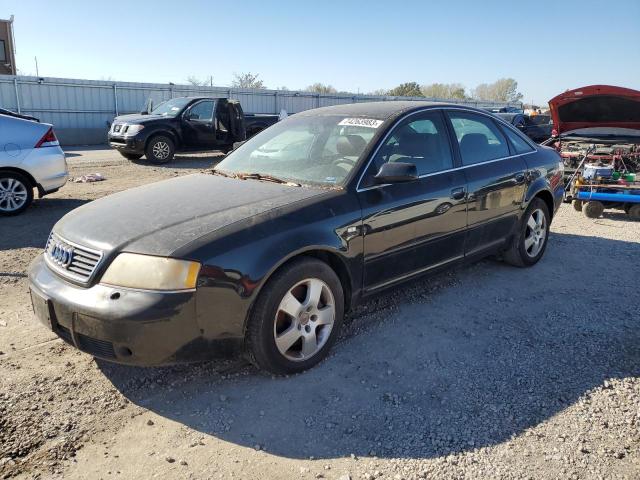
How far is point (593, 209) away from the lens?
788cm

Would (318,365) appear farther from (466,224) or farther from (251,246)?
(466,224)

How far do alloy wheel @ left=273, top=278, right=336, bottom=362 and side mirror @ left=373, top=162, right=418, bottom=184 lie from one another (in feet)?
2.89

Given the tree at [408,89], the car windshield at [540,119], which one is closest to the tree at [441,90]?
the tree at [408,89]

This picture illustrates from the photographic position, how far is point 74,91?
22.0 meters

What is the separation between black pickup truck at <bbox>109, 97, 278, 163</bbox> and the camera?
13547 mm

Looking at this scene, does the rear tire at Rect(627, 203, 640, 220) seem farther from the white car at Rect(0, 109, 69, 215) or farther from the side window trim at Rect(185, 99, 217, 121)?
the side window trim at Rect(185, 99, 217, 121)

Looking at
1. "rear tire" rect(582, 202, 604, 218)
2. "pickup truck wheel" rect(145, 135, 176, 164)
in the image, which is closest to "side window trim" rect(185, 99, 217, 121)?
"pickup truck wheel" rect(145, 135, 176, 164)

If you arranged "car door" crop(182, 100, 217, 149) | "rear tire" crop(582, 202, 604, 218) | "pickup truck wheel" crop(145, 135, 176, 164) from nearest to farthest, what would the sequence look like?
"rear tire" crop(582, 202, 604, 218) → "pickup truck wheel" crop(145, 135, 176, 164) → "car door" crop(182, 100, 217, 149)

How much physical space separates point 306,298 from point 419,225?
1215 mm

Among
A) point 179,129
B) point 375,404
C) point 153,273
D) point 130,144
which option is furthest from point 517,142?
point 179,129

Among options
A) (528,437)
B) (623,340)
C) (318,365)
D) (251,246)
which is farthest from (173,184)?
(623,340)

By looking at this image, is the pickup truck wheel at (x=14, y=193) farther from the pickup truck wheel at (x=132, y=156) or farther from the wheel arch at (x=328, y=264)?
the pickup truck wheel at (x=132, y=156)

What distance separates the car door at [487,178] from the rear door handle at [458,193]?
92 millimetres

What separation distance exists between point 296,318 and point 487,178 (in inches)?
95.5
